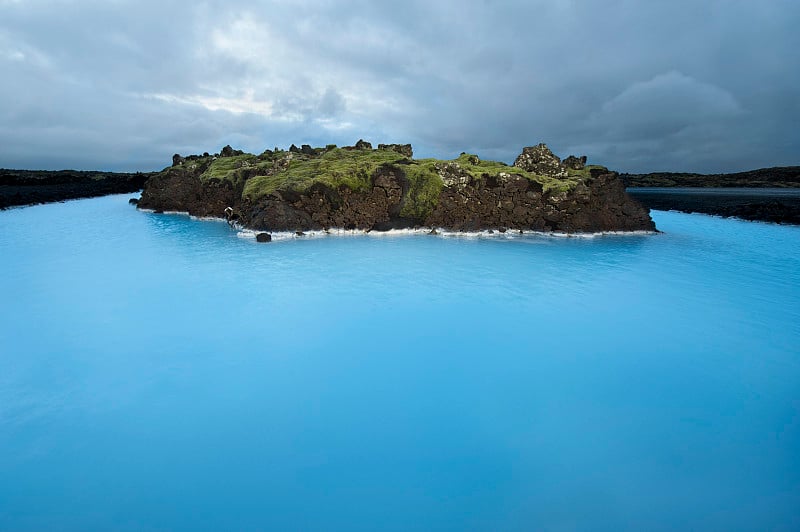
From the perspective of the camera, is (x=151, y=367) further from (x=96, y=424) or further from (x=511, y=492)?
(x=511, y=492)

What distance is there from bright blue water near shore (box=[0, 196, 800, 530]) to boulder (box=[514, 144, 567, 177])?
62.5 feet

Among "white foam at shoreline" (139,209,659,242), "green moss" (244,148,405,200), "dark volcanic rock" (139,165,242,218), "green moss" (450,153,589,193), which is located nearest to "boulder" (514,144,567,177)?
"green moss" (450,153,589,193)

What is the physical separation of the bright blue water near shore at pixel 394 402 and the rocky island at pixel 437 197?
12680 mm

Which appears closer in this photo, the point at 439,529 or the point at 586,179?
the point at 439,529

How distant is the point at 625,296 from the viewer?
15.1m

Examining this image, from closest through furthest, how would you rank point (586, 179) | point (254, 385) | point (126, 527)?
point (126, 527) < point (254, 385) < point (586, 179)

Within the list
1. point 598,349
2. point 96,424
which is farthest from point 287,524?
point 598,349

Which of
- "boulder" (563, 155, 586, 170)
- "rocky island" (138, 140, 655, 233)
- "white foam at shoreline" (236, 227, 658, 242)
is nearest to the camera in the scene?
"white foam at shoreline" (236, 227, 658, 242)

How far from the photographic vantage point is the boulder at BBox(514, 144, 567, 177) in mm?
34062

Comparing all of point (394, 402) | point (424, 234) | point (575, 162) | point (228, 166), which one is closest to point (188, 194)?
point (228, 166)

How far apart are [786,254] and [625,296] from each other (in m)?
17.6

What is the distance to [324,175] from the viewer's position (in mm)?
29891

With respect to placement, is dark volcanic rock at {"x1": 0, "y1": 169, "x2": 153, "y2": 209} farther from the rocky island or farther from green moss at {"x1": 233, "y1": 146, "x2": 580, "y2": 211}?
green moss at {"x1": 233, "y1": 146, "x2": 580, "y2": 211}

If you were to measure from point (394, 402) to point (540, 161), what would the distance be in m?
31.5
